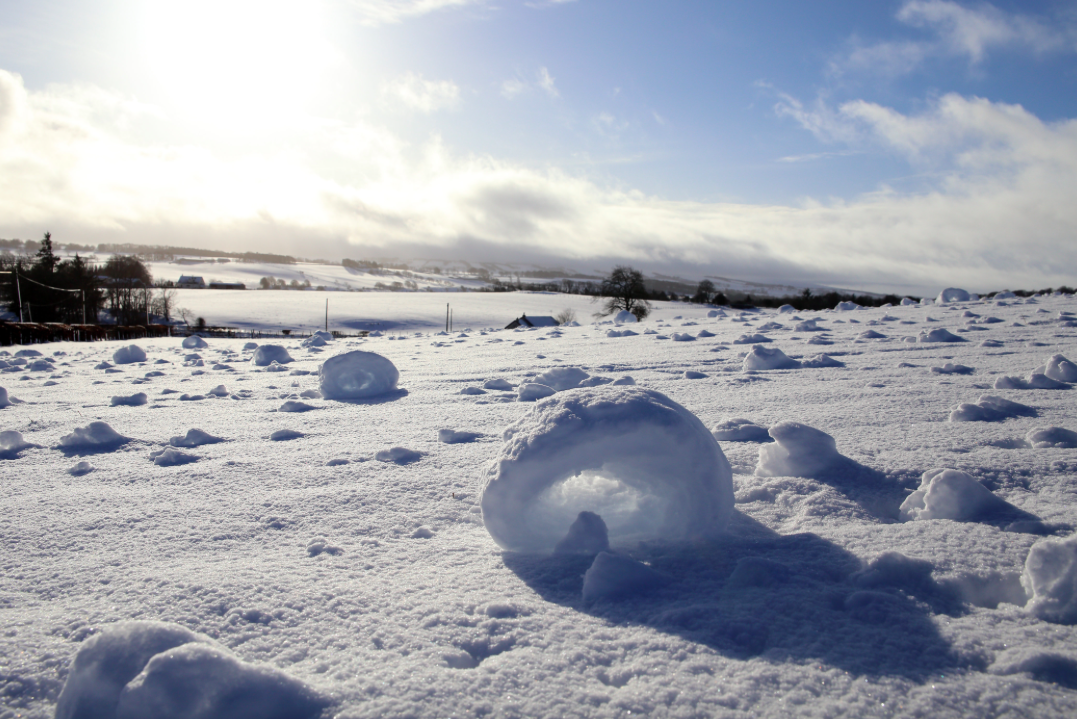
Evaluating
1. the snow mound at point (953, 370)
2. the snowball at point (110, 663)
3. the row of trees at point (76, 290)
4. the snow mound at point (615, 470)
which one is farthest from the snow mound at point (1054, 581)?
the row of trees at point (76, 290)

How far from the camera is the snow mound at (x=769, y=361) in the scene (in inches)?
206

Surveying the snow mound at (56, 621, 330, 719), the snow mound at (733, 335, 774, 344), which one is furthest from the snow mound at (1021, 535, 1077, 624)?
the snow mound at (733, 335, 774, 344)

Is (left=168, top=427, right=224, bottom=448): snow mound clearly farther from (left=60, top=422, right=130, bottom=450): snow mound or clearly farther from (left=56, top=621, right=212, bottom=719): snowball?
(left=56, top=621, right=212, bottom=719): snowball

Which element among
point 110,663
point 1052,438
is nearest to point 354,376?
point 110,663

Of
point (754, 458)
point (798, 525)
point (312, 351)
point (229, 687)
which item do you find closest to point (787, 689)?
point (798, 525)

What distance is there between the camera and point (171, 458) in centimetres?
309

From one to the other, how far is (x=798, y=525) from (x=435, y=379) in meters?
4.49

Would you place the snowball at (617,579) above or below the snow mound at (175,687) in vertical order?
above

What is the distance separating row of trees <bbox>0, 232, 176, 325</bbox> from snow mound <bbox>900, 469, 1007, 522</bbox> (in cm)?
3516

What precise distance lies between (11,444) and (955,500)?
16.5ft

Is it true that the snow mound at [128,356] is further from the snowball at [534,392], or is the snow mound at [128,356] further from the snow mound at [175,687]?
the snow mound at [175,687]

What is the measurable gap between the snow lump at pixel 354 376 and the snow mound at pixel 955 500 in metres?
4.32

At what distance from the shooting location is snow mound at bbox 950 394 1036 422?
312cm

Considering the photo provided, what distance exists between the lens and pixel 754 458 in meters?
2.76
